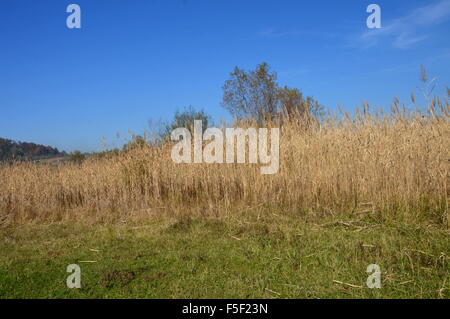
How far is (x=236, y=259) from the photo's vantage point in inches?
134

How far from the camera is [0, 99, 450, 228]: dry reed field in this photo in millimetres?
4770

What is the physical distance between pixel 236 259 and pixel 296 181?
265 cm

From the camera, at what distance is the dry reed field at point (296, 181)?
477 cm

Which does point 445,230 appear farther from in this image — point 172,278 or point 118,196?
point 118,196

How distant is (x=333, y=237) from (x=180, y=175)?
3821mm

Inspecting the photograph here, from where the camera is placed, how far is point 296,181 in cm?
573

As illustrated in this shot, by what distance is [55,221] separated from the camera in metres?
6.18

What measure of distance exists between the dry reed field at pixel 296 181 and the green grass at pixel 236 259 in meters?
0.64

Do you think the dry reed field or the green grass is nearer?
the green grass

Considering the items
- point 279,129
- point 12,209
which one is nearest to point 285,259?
point 279,129

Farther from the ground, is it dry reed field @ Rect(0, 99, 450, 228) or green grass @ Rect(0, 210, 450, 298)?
dry reed field @ Rect(0, 99, 450, 228)

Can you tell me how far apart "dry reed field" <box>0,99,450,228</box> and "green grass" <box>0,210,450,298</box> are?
2.10 ft

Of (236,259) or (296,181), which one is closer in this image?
(236,259)

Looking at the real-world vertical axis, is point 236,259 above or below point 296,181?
below
